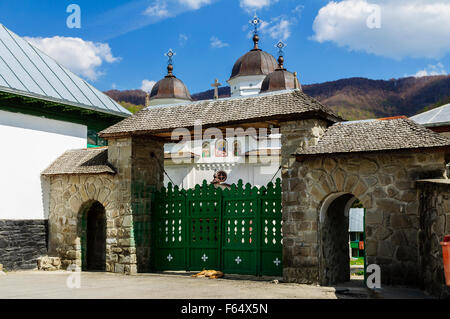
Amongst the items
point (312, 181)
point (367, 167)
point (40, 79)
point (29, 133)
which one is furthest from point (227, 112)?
point (40, 79)

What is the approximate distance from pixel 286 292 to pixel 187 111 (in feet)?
16.9

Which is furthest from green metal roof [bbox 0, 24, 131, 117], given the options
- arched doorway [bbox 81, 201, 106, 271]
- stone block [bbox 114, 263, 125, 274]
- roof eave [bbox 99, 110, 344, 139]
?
stone block [bbox 114, 263, 125, 274]

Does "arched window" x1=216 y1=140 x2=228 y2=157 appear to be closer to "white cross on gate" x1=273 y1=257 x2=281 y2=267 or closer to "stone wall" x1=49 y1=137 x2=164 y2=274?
"stone wall" x1=49 y1=137 x2=164 y2=274

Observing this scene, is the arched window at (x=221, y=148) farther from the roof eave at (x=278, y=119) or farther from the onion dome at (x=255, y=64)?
the roof eave at (x=278, y=119)

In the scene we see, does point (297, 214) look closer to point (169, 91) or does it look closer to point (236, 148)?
point (236, 148)

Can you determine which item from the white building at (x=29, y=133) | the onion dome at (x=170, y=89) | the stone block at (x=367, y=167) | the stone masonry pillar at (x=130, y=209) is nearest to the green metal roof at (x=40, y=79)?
the white building at (x=29, y=133)

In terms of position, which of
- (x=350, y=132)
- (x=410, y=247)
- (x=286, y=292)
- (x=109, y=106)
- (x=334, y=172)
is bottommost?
(x=286, y=292)

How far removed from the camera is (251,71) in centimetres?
3906

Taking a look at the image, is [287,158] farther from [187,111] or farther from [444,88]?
[444,88]

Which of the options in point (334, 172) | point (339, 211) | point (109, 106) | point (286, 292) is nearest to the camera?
point (286, 292)

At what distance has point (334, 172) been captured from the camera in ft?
33.6

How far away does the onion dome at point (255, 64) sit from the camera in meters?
39.0

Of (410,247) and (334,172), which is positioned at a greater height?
(334,172)
